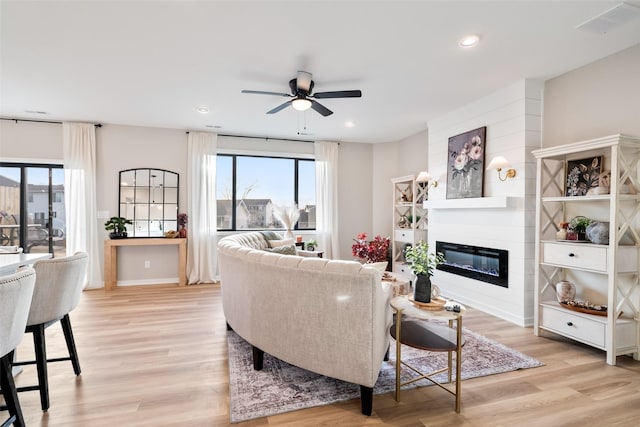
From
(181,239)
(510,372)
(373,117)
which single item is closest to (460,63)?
(373,117)

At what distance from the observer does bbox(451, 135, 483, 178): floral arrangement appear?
12.9ft

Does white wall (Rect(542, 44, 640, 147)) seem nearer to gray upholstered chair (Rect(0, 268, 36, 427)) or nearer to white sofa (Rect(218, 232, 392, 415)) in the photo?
white sofa (Rect(218, 232, 392, 415))

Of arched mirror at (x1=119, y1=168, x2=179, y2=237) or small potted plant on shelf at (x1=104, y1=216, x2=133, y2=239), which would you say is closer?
small potted plant on shelf at (x1=104, y1=216, x2=133, y2=239)

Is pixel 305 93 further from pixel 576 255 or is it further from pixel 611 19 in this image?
pixel 576 255

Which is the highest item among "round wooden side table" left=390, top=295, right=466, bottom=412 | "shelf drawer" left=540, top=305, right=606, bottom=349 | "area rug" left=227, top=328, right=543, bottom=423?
"round wooden side table" left=390, top=295, right=466, bottom=412

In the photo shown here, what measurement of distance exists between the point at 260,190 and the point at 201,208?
3.91 ft

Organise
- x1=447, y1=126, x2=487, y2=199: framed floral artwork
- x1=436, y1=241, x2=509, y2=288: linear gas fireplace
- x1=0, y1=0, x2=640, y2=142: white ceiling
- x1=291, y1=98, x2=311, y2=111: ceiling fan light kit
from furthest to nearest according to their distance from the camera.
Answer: x1=447, y1=126, x2=487, y2=199: framed floral artwork
x1=436, y1=241, x2=509, y2=288: linear gas fireplace
x1=291, y1=98, x2=311, y2=111: ceiling fan light kit
x1=0, y1=0, x2=640, y2=142: white ceiling

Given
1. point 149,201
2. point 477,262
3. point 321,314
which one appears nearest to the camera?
point 321,314

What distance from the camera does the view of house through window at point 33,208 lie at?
4859 millimetres

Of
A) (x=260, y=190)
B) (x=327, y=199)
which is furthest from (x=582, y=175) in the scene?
(x=260, y=190)

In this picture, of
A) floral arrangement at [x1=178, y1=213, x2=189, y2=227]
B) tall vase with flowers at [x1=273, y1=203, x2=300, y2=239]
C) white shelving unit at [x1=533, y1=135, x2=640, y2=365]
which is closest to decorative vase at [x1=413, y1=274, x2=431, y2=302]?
white shelving unit at [x1=533, y1=135, x2=640, y2=365]

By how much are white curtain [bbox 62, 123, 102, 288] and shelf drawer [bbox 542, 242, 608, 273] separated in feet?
20.5

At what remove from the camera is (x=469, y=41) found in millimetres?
2631

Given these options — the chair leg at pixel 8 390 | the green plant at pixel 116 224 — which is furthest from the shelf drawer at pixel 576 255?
the green plant at pixel 116 224
